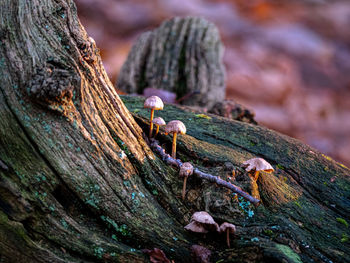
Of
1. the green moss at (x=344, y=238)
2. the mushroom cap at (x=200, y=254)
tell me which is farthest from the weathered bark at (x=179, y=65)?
the mushroom cap at (x=200, y=254)

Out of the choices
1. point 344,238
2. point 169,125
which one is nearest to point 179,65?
point 169,125

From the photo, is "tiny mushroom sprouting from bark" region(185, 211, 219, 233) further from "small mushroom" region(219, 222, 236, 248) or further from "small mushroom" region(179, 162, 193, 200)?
"small mushroom" region(179, 162, 193, 200)

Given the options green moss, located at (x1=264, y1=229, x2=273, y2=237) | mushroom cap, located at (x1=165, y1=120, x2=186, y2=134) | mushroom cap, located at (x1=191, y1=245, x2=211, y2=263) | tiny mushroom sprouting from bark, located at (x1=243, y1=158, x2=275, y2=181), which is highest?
mushroom cap, located at (x1=165, y1=120, x2=186, y2=134)

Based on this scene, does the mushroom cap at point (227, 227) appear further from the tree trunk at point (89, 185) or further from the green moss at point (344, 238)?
the green moss at point (344, 238)

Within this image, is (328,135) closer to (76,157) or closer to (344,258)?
(344,258)

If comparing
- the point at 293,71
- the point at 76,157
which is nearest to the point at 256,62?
the point at 293,71

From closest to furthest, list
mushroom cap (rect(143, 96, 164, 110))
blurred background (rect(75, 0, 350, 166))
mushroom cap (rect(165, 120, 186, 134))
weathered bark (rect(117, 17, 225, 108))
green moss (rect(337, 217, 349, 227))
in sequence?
green moss (rect(337, 217, 349, 227)), mushroom cap (rect(165, 120, 186, 134)), mushroom cap (rect(143, 96, 164, 110)), weathered bark (rect(117, 17, 225, 108)), blurred background (rect(75, 0, 350, 166))

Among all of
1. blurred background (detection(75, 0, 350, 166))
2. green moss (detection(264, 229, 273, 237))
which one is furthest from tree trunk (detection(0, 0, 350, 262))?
blurred background (detection(75, 0, 350, 166))

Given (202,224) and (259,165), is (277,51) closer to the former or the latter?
(259,165)
